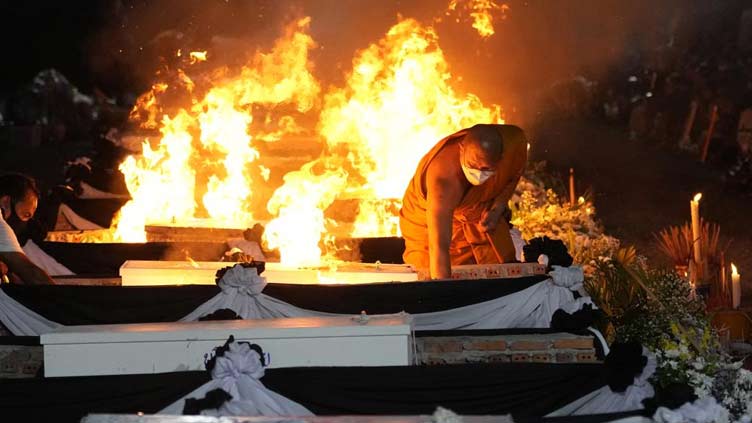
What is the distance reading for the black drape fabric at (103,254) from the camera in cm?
916

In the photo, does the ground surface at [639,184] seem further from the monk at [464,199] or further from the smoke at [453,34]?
the monk at [464,199]

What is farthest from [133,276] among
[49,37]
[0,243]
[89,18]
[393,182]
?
[49,37]

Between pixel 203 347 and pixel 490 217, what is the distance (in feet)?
11.5

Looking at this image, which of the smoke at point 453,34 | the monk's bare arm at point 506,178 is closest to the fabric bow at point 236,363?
the monk's bare arm at point 506,178

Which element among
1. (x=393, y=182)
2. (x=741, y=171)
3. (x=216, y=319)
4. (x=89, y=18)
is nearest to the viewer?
(x=216, y=319)

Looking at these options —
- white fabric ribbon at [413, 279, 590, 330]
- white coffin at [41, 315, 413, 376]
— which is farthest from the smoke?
white coffin at [41, 315, 413, 376]

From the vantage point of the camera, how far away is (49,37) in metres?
20.7

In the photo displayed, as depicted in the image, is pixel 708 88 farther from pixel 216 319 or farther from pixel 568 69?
pixel 216 319

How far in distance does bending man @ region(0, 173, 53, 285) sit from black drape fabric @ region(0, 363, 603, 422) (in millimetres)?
2230

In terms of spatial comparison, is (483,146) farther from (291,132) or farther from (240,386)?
(291,132)

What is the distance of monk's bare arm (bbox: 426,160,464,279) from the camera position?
7.10m

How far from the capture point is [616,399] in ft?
15.3

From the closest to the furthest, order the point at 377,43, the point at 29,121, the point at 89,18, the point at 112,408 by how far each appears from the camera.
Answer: the point at 112,408, the point at 377,43, the point at 89,18, the point at 29,121

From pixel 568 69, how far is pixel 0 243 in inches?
651
